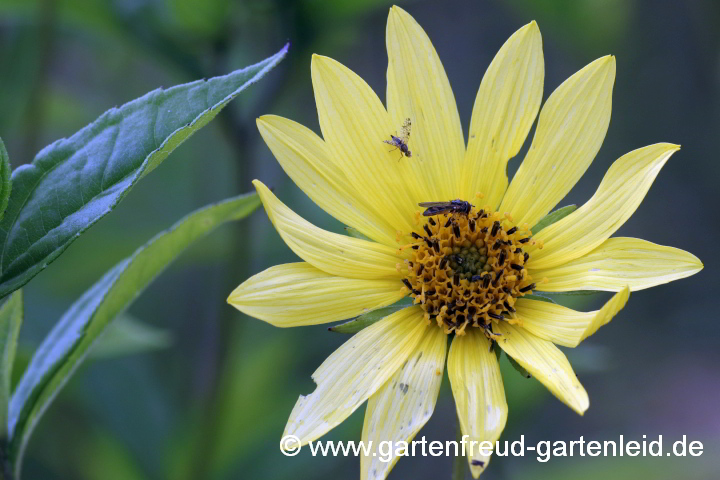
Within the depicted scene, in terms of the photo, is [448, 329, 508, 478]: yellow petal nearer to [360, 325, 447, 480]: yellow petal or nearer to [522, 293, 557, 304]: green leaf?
[360, 325, 447, 480]: yellow petal

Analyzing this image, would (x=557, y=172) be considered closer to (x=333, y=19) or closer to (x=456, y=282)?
(x=456, y=282)

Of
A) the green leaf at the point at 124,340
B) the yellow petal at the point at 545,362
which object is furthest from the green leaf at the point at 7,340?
the yellow petal at the point at 545,362

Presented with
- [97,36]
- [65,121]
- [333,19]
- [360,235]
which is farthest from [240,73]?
[65,121]

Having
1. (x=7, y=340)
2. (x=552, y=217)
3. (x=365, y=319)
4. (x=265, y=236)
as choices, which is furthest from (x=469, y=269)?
(x=265, y=236)

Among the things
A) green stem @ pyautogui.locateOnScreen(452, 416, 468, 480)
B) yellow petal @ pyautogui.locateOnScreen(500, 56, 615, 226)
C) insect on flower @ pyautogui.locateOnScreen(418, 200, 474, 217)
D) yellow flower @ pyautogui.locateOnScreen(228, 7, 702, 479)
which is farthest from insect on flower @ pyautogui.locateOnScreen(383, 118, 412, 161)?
green stem @ pyautogui.locateOnScreen(452, 416, 468, 480)

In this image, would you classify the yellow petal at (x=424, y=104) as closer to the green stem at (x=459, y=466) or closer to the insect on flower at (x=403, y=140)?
the insect on flower at (x=403, y=140)

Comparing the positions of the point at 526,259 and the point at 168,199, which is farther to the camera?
the point at 168,199

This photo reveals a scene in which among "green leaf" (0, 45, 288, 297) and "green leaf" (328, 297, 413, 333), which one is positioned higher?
"green leaf" (0, 45, 288, 297)
